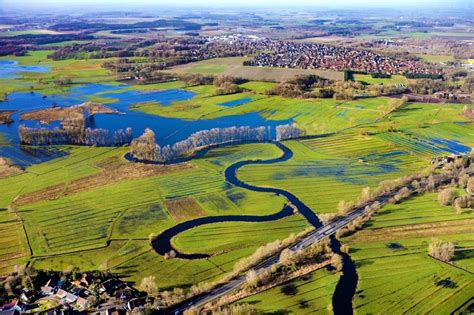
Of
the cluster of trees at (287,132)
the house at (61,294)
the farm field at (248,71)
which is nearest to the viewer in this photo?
the house at (61,294)

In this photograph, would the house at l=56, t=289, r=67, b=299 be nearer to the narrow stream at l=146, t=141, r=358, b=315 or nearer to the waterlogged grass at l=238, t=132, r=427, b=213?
the narrow stream at l=146, t=141, r=358, b=315

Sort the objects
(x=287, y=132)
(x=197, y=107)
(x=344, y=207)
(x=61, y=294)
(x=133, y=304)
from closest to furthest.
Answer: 1. (x=133, y=304)
2. (x=61, y=294)
3. (x=344, y=207)
4. (x=287, y=132)
5. (x=197, y=107)

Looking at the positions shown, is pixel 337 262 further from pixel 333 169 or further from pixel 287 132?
pixel 287 132

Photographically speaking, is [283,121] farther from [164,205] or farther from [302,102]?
[164,205]

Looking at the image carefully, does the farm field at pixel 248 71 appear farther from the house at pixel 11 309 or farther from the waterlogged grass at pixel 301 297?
the house at pixel 11 309

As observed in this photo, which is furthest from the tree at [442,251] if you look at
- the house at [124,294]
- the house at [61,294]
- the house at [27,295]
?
the house at [27,295]

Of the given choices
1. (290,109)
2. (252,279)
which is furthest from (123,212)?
(290,109)

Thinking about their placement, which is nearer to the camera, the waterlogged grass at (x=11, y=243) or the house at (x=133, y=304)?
the house at (x=133, y=304)
